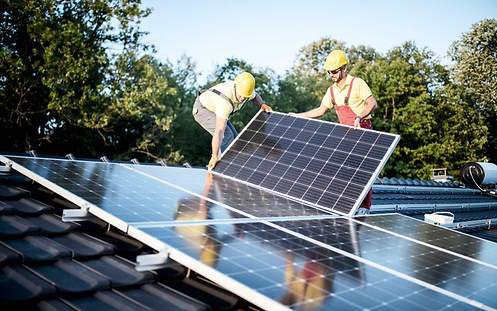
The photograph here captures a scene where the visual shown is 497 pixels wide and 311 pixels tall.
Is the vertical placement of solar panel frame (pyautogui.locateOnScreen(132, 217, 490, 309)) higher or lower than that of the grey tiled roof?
higher

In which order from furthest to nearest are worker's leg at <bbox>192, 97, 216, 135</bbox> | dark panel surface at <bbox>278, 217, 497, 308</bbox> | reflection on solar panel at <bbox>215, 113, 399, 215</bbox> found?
1. worker's leg at <bbox>192, 97, 216, 135</bbox>
2. reflection on solar panel at <bbox>215, 113, 399, 215</bbox>
3. dark panel surface at <bbox>278, 217, 497, 308</bbox>

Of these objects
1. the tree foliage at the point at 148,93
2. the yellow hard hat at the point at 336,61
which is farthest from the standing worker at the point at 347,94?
the tree foliage at the point at 148,93

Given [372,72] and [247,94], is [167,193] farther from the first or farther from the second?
[372,72]

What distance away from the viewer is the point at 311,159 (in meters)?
6.18

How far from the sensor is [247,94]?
24.2 ft

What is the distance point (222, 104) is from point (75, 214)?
384 centimetres

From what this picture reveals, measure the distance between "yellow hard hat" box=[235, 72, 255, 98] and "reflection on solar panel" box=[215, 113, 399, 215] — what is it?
1.77ft

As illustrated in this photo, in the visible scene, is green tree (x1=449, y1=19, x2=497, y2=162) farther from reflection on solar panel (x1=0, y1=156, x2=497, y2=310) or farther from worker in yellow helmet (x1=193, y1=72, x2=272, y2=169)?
reflection on solar panel (x1=0, y1=156, x2=497, y2=310)

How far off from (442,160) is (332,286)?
45.1 meters

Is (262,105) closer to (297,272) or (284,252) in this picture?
(284,252)

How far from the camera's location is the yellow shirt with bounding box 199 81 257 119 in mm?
6992

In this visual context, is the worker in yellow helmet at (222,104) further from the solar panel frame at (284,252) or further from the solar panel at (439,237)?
the solar panel frame at (284,252)

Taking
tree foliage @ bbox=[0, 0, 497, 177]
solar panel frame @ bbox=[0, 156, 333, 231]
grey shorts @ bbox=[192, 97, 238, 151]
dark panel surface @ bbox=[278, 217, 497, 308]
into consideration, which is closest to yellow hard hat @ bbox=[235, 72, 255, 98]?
grey shorts @ bbox=[192, 97, 238, 151]

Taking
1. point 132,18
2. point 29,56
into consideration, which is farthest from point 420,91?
point 29,56
